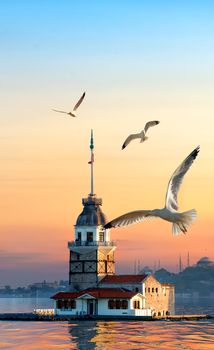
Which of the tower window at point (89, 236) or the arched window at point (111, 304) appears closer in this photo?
the arched window at point (111, 304)

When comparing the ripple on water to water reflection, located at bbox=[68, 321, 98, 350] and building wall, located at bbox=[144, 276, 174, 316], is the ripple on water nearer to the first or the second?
water reflection, located at bbox=[68, 321, 98, 350]

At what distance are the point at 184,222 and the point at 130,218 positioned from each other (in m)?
2.21

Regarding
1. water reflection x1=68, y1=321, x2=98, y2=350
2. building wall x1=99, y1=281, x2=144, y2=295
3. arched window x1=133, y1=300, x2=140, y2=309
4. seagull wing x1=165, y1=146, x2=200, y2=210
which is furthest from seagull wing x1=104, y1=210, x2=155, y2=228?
building wall x1=99, y1=281, x2=144, y2=295

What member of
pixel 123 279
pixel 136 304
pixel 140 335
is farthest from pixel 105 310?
pixel 140 335

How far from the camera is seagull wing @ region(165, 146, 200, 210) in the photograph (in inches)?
1182

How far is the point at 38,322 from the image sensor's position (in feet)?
347

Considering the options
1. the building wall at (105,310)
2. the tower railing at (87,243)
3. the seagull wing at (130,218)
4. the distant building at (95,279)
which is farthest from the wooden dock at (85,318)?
the seagull wing at (130,218)

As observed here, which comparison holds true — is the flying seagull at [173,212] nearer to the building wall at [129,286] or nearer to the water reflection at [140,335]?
the water reflection at [140,335]

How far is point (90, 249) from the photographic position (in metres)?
114

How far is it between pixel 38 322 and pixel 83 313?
652cm

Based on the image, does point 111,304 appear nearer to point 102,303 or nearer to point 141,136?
point 102,303

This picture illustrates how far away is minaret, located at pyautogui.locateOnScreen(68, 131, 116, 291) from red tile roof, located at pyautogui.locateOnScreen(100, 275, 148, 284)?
28.2 inches

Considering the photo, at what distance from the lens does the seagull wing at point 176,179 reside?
98.5 feet

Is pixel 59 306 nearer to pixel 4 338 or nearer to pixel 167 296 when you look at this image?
pixel 167 296
